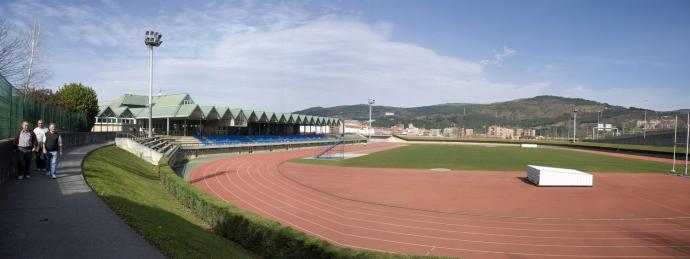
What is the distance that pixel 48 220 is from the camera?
7.47m

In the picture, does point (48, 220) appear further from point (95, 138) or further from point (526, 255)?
point (95, 138)

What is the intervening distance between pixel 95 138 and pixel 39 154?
79.6 feet

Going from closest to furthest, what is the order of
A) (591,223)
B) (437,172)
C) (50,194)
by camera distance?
(50,194), (591,223), (437,172)

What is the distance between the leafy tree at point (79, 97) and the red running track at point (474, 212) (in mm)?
23863

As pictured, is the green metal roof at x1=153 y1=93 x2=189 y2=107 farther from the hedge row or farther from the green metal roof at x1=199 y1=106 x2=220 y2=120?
the hedge row

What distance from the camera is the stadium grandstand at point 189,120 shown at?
158 feet

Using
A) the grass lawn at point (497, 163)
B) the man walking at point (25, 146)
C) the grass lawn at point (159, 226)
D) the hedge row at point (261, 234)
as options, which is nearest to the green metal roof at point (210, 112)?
the grass lawn at point (497, 163)

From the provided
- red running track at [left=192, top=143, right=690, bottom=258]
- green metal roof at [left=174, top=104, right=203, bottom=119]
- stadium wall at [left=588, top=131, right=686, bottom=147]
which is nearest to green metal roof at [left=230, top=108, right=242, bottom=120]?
green metal roof at [left=174, top=104, right=203, bottom=119]

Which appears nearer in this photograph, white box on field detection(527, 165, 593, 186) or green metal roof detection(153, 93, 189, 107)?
white box on field detection(527, 165, 593, 186)

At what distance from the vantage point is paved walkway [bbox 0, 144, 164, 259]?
593cm

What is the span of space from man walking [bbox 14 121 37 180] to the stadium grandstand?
30.1 metres

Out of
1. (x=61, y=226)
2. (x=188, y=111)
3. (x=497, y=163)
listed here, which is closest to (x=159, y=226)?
(x=61, y=226)

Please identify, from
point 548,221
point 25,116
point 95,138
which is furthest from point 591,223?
point 95,138

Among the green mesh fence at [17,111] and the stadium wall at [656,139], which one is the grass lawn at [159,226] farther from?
the stadium wall at [656,139]
